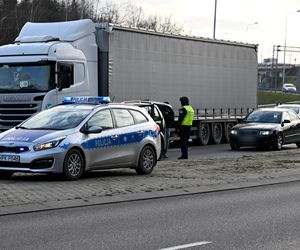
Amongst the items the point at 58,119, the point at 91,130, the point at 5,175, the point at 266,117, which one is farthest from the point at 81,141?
the point at 266,117

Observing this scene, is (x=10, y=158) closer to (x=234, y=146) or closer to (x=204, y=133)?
(x=234, y=146)

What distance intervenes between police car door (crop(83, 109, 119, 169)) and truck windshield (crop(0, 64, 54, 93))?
5.51m

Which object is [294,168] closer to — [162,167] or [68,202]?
[162,167]

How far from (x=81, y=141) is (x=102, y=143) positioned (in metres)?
0.63

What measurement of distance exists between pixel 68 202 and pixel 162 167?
6038mm

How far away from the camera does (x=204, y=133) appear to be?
27062mm

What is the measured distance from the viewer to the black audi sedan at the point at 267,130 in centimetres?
2277

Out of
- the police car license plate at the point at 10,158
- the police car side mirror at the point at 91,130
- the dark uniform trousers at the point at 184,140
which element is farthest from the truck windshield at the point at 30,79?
the police car license plate at the point at 10,158

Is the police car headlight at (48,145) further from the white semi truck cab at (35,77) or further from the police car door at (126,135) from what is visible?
the white semi truck cab at (35,77)

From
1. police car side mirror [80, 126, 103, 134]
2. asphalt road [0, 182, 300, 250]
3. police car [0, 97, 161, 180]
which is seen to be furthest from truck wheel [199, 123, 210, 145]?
asphalt road [0, 182, 300, 250]

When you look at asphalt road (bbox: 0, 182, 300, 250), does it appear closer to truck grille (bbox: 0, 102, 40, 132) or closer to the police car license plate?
the police car license plate

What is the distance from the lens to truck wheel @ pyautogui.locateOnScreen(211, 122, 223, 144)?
2747 cm

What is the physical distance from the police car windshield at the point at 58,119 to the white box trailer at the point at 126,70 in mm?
5092

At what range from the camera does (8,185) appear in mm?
11617
